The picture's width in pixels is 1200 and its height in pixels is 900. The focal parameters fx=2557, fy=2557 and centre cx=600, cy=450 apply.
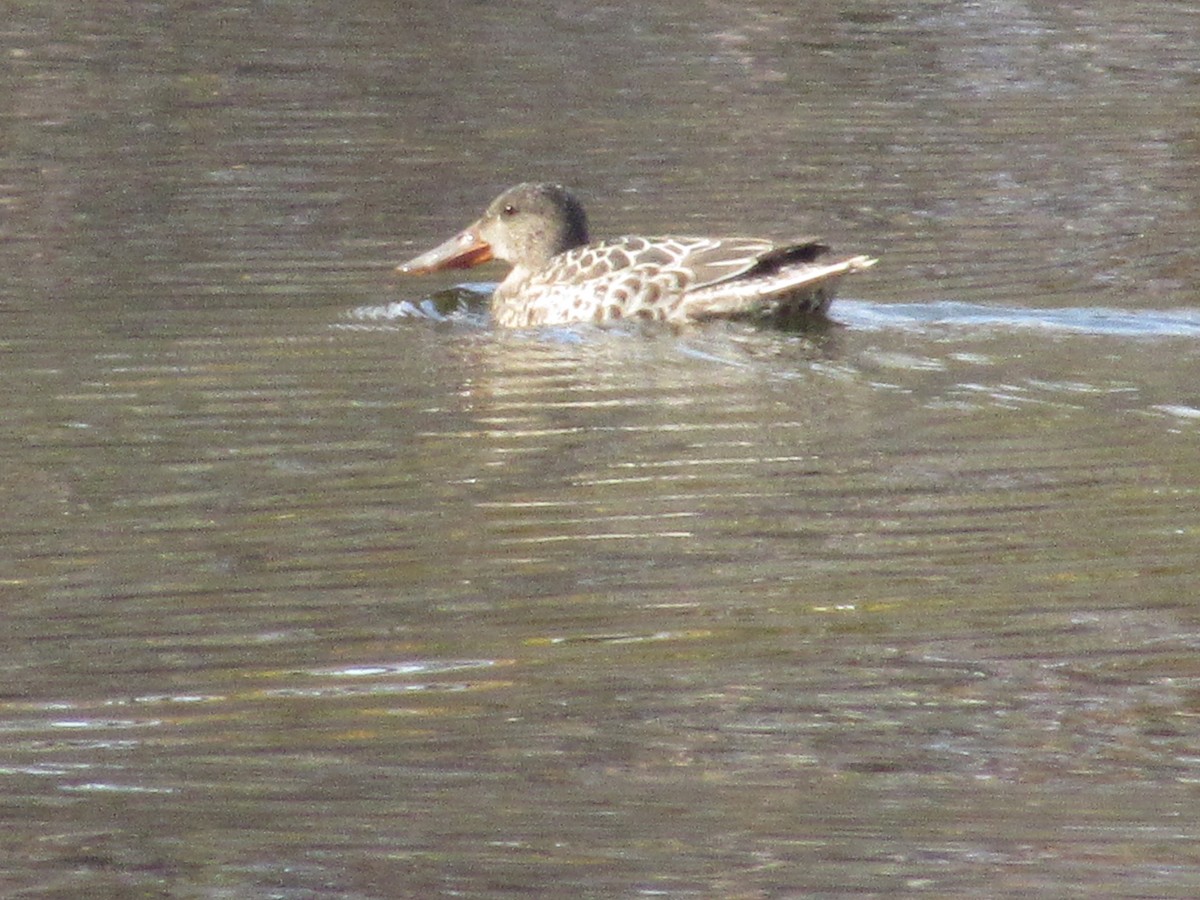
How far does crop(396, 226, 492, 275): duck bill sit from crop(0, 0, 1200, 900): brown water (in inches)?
5.7

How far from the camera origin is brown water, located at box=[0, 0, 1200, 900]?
12.3 ft

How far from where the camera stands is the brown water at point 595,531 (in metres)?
3.76

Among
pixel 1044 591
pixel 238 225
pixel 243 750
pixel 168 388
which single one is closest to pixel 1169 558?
pixel 1044 591

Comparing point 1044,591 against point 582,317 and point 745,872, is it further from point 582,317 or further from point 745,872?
point 582,317

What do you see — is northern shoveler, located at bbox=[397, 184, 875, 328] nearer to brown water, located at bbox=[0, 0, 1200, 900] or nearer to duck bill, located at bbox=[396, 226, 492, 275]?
duck bill, located at bbox=[396, 226, 492, 275]

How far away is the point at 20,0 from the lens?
48.5ft

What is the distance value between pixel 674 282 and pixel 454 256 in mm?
1309

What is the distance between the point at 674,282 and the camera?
8.37 meters

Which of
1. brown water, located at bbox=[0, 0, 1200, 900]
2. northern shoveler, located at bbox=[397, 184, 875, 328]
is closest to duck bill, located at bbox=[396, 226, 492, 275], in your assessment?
northern shoveler, located at bbox=[397, 184, 875, 328]

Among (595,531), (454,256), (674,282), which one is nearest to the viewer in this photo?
(595,531)

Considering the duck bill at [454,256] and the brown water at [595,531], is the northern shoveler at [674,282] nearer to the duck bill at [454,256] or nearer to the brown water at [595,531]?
the duck bill at [454,256]

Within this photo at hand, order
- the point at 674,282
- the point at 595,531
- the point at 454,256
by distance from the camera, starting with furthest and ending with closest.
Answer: the point at 454,256 < the point at 674,282 < the point at 595,531

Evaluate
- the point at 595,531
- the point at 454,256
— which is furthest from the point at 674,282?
the point at 595,531

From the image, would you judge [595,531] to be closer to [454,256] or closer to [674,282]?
[674,282]
